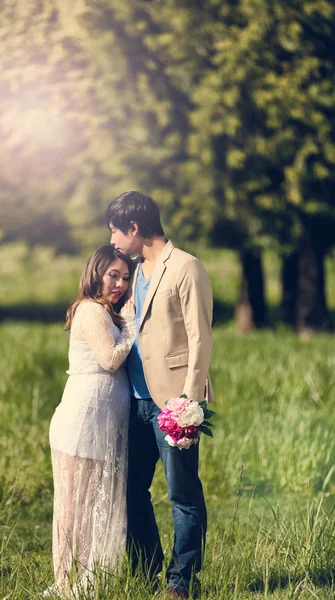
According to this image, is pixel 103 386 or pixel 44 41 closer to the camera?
pixel 103 386

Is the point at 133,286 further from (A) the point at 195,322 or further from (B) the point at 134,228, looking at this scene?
(A) the point at 195,322

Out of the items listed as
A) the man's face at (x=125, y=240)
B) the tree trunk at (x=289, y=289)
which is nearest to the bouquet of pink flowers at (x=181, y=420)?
the man's face at (x=125, y=240)

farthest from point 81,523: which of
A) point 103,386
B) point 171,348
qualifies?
point 171,348

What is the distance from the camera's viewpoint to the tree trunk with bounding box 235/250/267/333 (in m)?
17.8

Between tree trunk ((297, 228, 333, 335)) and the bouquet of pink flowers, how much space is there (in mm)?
12567

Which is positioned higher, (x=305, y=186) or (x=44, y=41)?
(x=44, y=41)

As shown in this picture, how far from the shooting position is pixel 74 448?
4398mm

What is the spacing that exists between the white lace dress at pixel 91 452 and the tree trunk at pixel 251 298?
1327 cm

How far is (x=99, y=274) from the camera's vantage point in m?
4.39

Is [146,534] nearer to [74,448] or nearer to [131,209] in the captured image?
[74,448]

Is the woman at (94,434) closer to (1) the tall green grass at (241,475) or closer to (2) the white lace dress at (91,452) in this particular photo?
(2) the white lace dress at (91,452)

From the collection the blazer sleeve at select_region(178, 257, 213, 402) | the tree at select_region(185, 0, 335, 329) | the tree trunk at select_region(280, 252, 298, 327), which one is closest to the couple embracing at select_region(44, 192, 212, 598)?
the blazer sleeve at select_region(178, 257, 213, 402)

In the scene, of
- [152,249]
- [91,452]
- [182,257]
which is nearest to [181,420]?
[91,452]

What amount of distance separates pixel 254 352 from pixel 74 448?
761 cm
